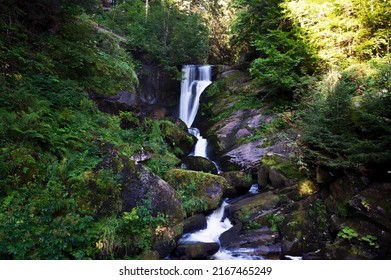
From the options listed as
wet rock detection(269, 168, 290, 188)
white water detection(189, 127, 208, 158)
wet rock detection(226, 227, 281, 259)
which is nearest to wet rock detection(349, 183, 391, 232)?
wet rock detection(226, 227, 281, 259)

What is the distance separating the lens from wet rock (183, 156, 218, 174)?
35.0 ft

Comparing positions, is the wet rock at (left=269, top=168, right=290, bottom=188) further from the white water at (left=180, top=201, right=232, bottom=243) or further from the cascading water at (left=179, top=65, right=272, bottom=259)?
the white water at (left=180, top=201, right=232, bottom=243)

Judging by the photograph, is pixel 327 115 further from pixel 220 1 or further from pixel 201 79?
pixel 220 1

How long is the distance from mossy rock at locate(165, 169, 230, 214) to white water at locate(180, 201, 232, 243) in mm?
283

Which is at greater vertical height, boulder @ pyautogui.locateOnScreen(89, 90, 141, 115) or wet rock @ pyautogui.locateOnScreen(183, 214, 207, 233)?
boulder @ pyautogui.locateOnScreen(89, 90, 141, 115)

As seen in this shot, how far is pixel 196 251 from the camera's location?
6.36 meters

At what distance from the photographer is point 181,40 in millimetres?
16500

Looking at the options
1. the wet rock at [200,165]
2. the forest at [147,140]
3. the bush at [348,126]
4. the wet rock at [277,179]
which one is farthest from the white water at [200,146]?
the bush at [348,126]

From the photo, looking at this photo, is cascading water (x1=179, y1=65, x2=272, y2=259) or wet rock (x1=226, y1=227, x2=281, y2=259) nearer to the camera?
wet rock (x1=226, y1=227, x2=281, y2=259)

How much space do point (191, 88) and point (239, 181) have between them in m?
9.75

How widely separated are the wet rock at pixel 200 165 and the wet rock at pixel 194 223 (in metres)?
3.10

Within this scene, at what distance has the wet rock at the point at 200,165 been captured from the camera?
10656mm

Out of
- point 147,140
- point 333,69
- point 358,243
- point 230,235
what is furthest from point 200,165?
point 358,243

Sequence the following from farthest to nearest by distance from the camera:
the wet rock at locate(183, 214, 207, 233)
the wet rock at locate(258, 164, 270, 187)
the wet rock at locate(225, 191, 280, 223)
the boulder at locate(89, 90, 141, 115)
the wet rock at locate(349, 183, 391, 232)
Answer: the boulder at locate(89, 90, 141, 115) → the wet rock at locate(258, 164, 270, 187) → the wet rock at locate(225, 191, 280, 223) → the wet rock at locate(183, 214, 207, 233) → the wet rock at locate(349, 183, 391, 232)
